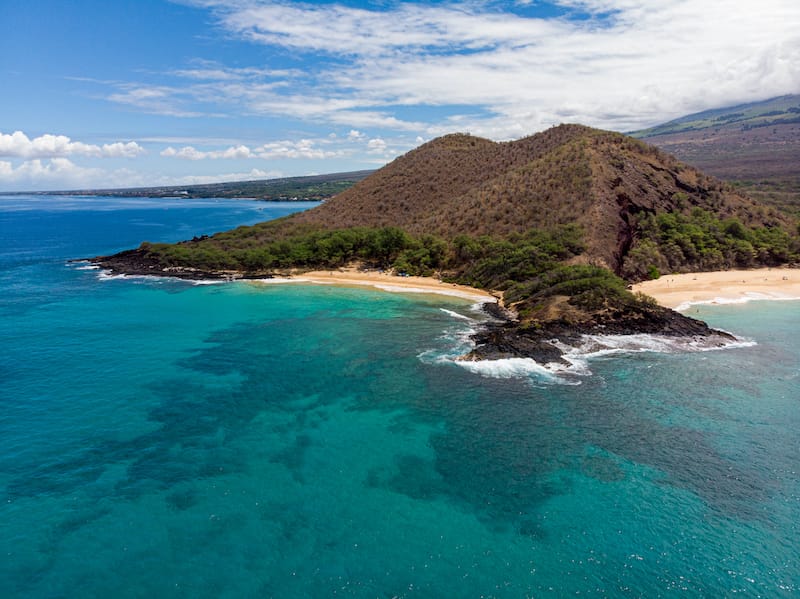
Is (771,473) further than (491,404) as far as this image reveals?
No

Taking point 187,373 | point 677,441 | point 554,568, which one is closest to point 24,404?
point 187,373

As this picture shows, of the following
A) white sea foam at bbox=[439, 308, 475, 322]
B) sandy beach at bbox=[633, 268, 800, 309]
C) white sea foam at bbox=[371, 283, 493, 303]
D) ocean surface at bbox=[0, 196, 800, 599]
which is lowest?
ocean surface at bbox=[0, 196, 800, 599]

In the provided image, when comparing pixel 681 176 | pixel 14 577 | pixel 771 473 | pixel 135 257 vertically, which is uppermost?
pixel 681 176

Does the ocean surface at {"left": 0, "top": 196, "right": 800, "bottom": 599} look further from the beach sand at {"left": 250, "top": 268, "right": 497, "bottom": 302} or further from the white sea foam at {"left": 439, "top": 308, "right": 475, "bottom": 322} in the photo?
the beach sand at {"left": 250, "top": 268, "right": 497, "bottom": 302}

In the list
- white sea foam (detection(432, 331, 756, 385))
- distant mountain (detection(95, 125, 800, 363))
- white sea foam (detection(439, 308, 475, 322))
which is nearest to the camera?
white sea foam (detection(432, 331, 756, 385))

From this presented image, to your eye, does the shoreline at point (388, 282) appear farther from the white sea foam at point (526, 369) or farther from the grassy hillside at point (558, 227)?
the white sea foam at point (526, 369)

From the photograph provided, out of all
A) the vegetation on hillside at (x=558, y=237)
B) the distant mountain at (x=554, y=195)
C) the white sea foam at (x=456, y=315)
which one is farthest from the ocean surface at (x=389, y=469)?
the distant mountain at (x=554, y=195)

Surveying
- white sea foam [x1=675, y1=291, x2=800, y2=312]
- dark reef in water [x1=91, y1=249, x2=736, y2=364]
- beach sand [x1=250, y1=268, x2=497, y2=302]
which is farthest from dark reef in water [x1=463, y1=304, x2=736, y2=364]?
beach sand [x1=250, y1=268, x2=497, y2=302]

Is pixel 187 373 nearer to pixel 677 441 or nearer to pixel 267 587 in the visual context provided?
pixel 267 587
